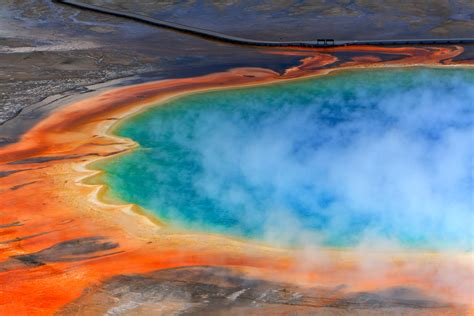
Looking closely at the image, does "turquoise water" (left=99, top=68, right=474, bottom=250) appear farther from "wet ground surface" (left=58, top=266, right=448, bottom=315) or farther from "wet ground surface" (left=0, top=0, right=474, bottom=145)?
"wet ground surface" (left=0, top=0, right=474, bottom=145)

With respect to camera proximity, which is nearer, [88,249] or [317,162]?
[88,249]

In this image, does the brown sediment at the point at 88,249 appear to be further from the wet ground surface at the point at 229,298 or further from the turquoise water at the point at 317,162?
the turquoise water at the point at 317,162

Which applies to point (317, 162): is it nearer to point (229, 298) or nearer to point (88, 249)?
point (229, 298)

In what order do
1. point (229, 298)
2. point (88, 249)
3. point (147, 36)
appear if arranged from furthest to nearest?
point (147, 36) < point (88, 249) < point (229, 298)

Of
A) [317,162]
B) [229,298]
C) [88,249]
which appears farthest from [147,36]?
[229,298]

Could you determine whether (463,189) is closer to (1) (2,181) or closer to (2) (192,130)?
(2) (192,130)

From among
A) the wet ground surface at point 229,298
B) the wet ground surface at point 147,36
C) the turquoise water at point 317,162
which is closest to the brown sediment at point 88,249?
the wet ground surface at point 229,298
